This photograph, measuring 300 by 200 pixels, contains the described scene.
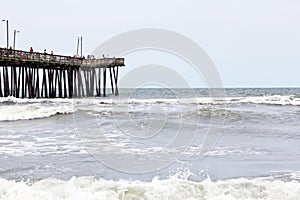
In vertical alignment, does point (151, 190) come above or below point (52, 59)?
below

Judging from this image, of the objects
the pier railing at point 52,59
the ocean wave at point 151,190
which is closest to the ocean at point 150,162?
the ocean wave at point 151,190

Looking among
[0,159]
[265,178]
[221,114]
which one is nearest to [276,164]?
[265,178]

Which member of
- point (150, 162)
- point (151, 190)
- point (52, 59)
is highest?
point (52, 59)

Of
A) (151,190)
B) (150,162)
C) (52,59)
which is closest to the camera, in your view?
(151,190)

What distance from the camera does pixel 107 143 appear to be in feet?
42.8

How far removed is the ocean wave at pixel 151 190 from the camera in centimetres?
651

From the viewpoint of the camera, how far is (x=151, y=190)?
669 centimetres

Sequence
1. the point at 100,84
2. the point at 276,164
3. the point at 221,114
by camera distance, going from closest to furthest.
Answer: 1. the point at 276,164
2. the point at 221,114
3. the point at 100,84

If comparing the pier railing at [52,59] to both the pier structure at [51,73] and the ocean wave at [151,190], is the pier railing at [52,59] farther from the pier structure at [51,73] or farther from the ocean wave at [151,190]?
the ocean wave at [151,190]

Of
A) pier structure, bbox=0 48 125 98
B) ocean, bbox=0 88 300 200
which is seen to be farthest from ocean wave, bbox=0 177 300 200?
pier structure, bbox=0 48 125 98

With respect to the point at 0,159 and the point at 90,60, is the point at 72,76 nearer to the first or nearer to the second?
the point at 90,60

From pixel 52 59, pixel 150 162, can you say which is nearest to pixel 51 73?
pixel 52 59

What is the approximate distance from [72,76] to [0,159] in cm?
3359

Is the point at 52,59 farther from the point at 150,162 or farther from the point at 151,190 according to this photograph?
the point at 151,190
